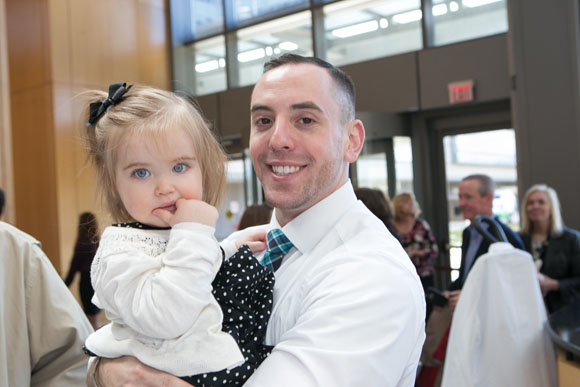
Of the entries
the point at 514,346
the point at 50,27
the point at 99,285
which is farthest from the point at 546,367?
the point at 50,27

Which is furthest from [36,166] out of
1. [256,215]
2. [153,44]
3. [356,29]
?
[256,215]

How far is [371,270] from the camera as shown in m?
1.22

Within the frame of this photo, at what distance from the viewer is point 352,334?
1148mm

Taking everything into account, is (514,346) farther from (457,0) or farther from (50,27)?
(50,27)

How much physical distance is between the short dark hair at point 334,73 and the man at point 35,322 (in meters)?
0.87

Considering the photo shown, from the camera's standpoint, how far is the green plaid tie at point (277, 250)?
1.58 meters

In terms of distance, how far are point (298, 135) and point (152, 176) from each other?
1.53 feet

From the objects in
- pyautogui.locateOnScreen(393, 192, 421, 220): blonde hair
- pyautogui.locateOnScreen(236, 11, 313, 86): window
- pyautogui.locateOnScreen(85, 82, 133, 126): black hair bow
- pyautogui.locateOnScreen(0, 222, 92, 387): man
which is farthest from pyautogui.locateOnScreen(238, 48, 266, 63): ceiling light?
pyautogui.locateOnScreen(85, 82, 133, 126): black hair bow

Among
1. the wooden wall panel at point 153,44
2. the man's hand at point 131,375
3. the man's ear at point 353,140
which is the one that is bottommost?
the man's hand at point 131,375

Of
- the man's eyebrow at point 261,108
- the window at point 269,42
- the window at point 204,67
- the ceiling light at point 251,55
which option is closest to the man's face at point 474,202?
the man's eyebrow at point 261,108

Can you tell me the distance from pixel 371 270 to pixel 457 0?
6177 mm

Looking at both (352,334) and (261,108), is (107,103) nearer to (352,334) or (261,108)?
(261,108)

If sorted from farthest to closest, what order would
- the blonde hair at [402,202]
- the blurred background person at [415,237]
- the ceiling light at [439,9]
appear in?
the ceiling light at [439,9] < the blonde hair at [402,202] < the blurred background person at [415,237]

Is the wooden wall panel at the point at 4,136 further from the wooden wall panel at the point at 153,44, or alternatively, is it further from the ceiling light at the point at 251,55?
the wooden wall panel at the point at 153,44
